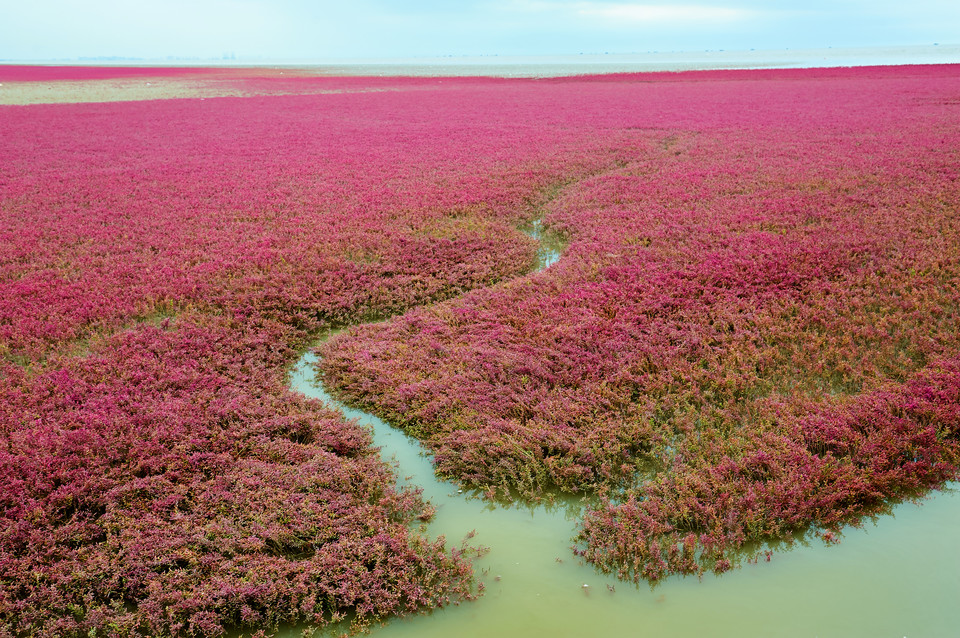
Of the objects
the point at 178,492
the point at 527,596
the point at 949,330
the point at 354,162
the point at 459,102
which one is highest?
the point at 459,102

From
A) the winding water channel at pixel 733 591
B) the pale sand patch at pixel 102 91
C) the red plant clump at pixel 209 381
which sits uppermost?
the pale sand patch at pixel 102 91

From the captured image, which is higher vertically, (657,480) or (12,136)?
(12,136)

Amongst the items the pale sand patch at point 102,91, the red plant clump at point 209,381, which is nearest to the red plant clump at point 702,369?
the red plant clump at point 209,381

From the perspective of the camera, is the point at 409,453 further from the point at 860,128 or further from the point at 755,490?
the point at 860,128

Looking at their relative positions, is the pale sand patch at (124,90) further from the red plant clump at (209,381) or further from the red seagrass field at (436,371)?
the red seagrass field at (436,371)

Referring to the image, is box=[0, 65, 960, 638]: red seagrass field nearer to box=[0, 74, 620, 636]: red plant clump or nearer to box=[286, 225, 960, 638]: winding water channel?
box=[0, 74, 620, 636]: red plant clump

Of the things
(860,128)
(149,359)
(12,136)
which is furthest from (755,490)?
(12,136)
